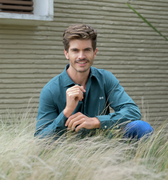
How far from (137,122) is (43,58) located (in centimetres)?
315

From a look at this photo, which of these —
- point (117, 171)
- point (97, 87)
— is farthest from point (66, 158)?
point (97, 87)

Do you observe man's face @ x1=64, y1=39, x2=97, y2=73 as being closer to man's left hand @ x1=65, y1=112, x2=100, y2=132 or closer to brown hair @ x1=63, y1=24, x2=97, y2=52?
brown hair @ x1=63, y1=24, x2=97, y2=52

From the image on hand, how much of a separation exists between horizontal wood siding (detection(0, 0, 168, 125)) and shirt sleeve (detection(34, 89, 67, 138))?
8.38 feet

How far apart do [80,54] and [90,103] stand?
0.55 meters

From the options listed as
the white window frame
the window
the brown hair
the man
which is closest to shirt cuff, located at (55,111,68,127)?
the man

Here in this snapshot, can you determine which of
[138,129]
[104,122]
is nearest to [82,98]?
[104,122]

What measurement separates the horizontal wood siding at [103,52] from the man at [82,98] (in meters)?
2.51

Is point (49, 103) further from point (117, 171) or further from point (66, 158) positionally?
point (117, 171)

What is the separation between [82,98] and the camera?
7.74 feet

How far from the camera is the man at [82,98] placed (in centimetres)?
233

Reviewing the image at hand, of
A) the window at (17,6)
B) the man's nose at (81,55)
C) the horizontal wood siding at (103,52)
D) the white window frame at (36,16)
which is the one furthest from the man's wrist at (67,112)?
the window at (17,6)

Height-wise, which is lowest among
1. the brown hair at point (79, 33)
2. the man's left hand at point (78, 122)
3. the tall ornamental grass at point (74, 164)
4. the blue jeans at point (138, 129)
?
the tall ornamental grass at point (74, 164)

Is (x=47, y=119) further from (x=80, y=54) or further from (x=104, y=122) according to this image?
(x=80, y=54)

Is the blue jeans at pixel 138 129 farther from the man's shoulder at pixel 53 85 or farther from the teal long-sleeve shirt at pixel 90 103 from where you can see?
the man's shoulder at pixel 53 85
